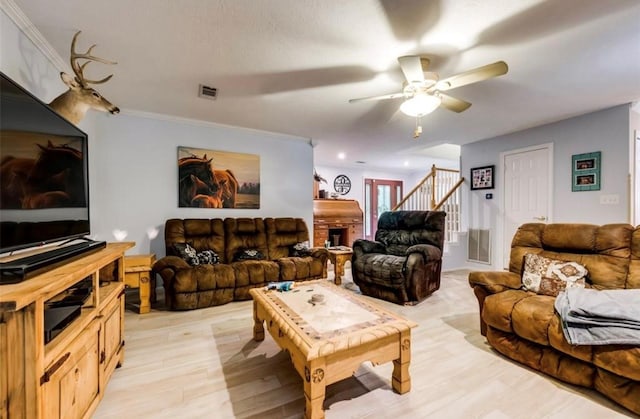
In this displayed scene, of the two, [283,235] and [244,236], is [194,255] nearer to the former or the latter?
[244,236]

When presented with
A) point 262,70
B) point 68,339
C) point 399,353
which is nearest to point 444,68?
A: point 262,70

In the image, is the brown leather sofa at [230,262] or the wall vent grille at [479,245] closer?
the brown leather sofa at [230,262]

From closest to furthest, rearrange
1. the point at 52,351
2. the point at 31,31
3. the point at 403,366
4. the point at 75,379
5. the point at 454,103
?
the point at 52,351, the point at 75,379, the point at 403,366, the point at 31,31, the point at 454,103

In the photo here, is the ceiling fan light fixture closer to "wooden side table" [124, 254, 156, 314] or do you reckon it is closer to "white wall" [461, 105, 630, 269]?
"white wall" [461, 105, 630, 269]

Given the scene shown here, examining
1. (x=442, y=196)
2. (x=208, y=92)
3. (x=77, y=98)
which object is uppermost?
(x=208, y=92)

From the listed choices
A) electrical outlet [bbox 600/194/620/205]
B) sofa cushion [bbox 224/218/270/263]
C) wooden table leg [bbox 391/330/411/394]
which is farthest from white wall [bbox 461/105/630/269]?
sofa cushion [bbox 224/218/270/263]

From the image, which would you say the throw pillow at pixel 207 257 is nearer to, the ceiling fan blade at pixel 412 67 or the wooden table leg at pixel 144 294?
the wooden table leg at pixel 144 294

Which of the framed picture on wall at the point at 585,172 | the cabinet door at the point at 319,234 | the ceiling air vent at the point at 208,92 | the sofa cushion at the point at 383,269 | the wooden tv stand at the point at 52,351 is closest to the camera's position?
the wooden tv stand at the point at 52,351

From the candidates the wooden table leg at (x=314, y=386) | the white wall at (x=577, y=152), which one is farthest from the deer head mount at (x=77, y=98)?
the white wall at (x=577, y=152)

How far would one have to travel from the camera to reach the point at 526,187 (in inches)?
166

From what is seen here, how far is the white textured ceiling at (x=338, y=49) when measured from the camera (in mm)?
1691

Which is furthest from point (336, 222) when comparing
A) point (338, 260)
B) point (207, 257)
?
point (207, 257)

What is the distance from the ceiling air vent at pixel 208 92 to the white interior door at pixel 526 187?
4528 millimetres

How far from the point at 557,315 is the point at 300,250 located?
2.80 m
